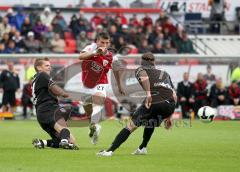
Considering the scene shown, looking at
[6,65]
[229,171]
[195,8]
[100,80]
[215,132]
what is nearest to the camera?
[229,171]

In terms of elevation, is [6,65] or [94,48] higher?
[94,48]

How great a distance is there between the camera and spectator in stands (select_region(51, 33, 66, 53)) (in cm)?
3416

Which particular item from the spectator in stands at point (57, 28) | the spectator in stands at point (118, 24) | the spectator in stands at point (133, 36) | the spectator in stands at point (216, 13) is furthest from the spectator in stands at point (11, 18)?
the spectator in stands at point (216, 13)

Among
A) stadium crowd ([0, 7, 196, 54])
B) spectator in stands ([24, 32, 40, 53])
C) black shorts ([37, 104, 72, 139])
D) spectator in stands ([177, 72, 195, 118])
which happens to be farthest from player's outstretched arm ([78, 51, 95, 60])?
spectator in stands ([24, 32, 40, 53])

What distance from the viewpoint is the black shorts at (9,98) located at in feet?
100

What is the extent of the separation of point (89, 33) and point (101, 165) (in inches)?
877

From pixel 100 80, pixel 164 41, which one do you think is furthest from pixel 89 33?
pixel 100 80

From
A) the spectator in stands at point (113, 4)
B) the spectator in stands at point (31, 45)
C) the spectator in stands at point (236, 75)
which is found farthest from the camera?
the spectator in stands at point (113, 4)

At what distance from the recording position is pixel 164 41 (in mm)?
36312

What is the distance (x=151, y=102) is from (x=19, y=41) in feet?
63.8

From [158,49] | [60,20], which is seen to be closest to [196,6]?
[158,49]

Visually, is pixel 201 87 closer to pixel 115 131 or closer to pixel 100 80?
pixel 115 131

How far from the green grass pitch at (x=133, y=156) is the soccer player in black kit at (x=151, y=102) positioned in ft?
Result: 1.88

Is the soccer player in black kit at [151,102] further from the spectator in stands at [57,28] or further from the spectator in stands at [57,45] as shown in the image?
the spectator in stands at [57,28]
